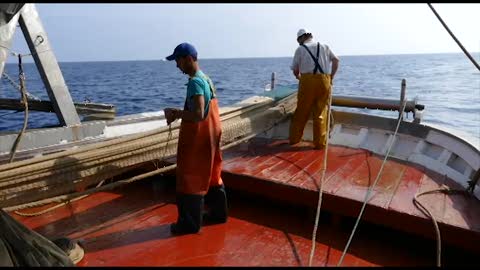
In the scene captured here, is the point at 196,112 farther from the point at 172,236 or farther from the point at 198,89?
A: the point at 172,236

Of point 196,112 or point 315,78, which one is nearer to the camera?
point 196,112

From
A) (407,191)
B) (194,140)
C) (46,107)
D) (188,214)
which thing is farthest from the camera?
(46,107)

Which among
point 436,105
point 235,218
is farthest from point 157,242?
point 436,105

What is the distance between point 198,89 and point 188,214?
110 cm

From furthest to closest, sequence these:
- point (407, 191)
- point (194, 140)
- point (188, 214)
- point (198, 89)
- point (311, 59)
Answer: point (311, 59), point (407, 191), point (188, 214), point (194, 140), point (198, 89)

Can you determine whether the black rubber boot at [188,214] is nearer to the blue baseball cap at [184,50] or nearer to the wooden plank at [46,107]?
the blue baseball cap at [184,50]

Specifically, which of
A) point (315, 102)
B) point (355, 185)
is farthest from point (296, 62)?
point (355, 185)

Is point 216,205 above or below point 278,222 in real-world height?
above

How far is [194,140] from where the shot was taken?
9.70 feet

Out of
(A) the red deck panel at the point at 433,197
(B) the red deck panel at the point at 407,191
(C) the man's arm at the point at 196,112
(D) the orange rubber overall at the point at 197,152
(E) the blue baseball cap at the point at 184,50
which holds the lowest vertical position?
(A) the red deck panel at the point at 433,197

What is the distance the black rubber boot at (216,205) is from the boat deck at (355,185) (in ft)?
1.71

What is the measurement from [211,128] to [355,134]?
3063 mm

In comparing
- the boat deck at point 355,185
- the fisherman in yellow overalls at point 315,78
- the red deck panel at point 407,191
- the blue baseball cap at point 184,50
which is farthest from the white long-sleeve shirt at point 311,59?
the blue baseball cap at point 184,50

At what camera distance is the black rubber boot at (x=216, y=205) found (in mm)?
3379
